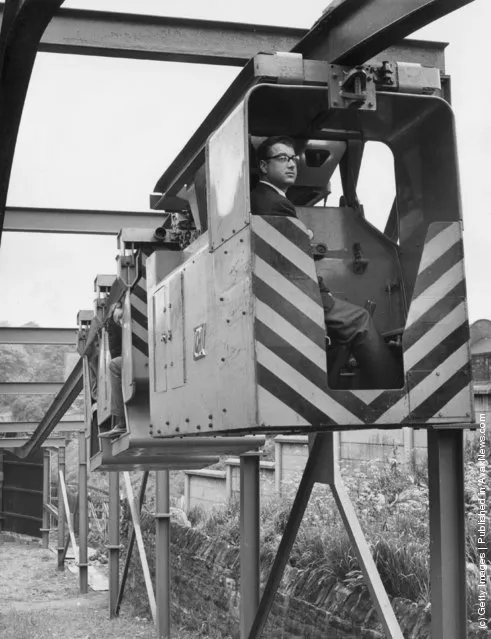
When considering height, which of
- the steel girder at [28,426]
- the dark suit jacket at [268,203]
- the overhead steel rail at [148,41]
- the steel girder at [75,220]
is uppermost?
the steel girder at [75,220]

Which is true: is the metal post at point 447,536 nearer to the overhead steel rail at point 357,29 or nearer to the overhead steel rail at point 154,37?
the overhead steel rail at point 357,29

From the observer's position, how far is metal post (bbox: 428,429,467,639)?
5023mm

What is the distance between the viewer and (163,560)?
500 inches

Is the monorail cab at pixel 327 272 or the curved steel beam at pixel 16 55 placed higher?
the curved steel beam at pixel 16 55

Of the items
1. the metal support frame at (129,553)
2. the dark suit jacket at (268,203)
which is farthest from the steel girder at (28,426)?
the dark suit jacket at (268,203)

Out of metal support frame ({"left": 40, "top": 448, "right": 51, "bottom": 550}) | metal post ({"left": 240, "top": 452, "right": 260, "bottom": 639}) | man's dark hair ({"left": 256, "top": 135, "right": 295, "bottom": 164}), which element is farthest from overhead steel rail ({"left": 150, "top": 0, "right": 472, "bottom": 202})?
metal support frame ({"left": 40, "top": 448, "right": 51, "bottom": 550})

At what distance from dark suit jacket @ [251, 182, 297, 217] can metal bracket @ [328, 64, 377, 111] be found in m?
0.55

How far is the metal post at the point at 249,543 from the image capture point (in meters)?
8.15

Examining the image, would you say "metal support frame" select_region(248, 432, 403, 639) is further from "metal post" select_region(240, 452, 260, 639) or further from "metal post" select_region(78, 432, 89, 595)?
"metal post" select_region(78, 432, 89, 595)

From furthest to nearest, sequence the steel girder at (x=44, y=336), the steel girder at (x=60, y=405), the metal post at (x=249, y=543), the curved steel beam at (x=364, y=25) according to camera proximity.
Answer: the steel girder at (x=60, y=405) → the steel girder at (x=44, y=336) → the metal post at (x=249, y=543) → the curved steel beam at (x=364, y=25)

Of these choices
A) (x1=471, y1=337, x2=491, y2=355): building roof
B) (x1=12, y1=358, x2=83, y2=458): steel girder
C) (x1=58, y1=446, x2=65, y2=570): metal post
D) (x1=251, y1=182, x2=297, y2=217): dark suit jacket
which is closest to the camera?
(x1=251, y1=182, x2=297, y2=217): dark suit jacket

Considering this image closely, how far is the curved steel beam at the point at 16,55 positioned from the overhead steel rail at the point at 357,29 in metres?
1.14

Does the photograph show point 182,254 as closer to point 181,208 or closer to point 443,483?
point 181,208

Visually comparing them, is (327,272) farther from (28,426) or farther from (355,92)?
(28,426)
